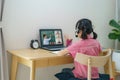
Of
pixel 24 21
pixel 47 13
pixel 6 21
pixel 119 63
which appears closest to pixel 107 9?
pixel 119 63

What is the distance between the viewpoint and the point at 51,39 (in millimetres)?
2834

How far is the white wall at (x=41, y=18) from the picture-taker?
8.65 feet

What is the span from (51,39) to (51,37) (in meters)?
0.03

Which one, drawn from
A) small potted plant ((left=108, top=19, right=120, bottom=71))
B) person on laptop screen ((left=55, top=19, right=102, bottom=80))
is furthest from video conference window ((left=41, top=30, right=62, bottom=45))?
small potted plant ((left=108, top=19, right=120, bottom=71))

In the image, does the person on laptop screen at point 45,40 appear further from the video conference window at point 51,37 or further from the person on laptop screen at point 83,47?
the person on laptop screen at point 83,47

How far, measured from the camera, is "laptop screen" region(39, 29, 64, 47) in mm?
2786

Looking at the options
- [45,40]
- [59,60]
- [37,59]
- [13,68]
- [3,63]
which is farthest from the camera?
[45,40]

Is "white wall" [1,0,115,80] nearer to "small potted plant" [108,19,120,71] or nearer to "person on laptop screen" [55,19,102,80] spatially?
"small potted plant" [108,19,120,71]

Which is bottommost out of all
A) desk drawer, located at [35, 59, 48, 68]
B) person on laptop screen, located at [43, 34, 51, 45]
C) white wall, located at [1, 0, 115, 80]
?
desk drawer, located at [35, 59, 48, 68]

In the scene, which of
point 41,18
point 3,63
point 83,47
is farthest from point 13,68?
point 83,47

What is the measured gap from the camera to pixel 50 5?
290cm

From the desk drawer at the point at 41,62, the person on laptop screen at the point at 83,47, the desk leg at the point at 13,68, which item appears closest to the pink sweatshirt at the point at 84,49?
the person on laptop screen at the point at 83,47

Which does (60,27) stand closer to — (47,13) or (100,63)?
(47,13)

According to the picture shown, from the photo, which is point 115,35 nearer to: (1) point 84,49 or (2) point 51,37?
(2) point 51,37
